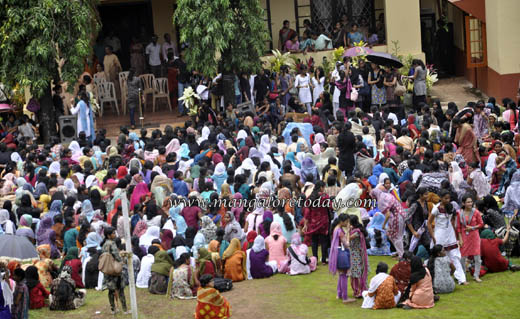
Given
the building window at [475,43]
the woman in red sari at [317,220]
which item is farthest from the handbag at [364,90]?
the woman in red sari at [317,220]

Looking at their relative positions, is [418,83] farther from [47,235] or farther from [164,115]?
[47,235]

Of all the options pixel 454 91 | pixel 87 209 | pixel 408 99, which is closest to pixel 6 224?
pixel 87 209

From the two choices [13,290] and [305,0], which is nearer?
[13,290]

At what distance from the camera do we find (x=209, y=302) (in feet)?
39.2

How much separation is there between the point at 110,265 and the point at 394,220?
4.26 metres

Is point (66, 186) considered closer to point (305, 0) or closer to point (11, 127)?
point (11, 127)

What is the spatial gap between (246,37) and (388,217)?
9.91 meters

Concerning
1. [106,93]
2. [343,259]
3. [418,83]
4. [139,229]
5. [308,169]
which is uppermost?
[106,93]

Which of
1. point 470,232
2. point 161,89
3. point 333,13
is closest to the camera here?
point 470,232

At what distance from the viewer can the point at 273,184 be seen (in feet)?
52.2

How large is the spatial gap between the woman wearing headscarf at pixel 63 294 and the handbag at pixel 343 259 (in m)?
3.88

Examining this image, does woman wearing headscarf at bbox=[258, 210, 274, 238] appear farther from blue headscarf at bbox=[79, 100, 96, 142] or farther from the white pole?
blue headscarf at bbox=[79, 100, 96, 142]

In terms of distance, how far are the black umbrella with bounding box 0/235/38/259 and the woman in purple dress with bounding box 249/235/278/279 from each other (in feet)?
10.6

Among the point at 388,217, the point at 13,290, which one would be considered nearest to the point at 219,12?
the point at 388,217
